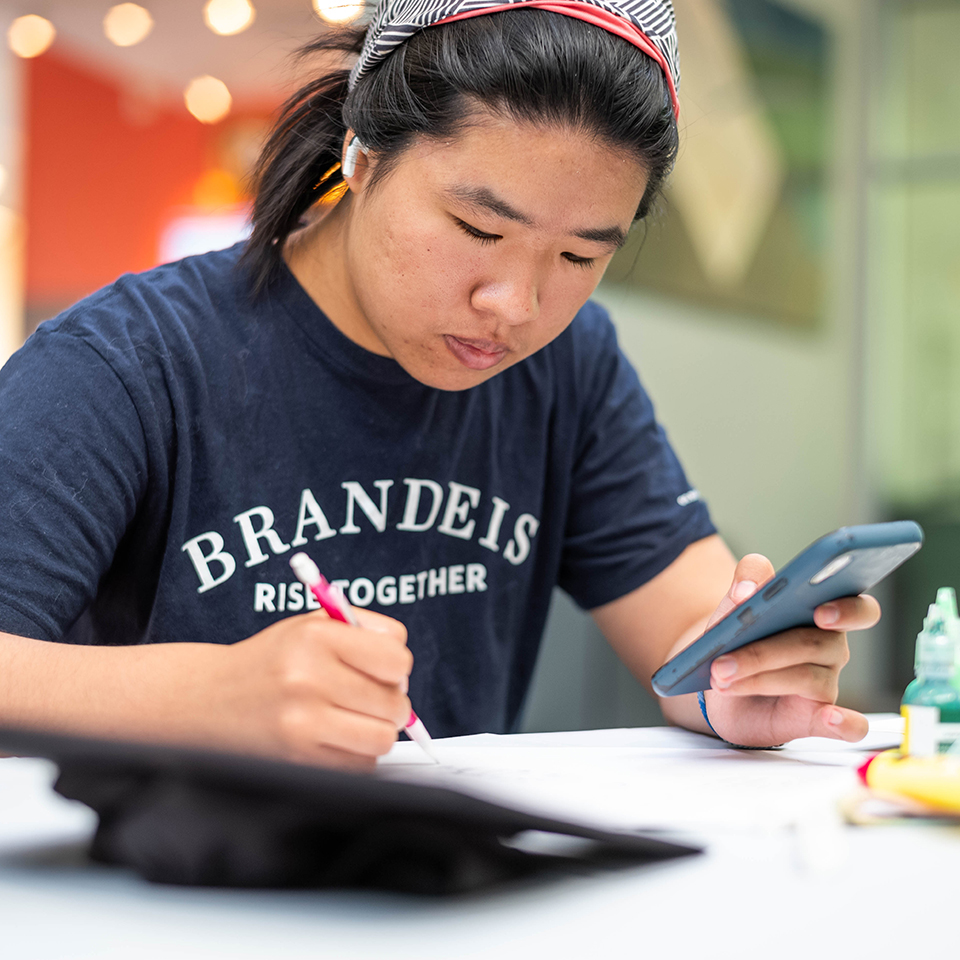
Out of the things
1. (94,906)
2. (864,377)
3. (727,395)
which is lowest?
(94,906)

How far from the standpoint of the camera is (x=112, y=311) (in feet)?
2.99

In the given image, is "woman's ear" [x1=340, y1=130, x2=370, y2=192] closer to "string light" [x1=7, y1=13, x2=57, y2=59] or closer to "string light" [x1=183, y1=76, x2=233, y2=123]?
"string light" [x1=7, y1=13, x2=57, y2=59]

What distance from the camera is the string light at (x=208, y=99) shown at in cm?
423

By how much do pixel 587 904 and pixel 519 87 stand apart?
1.90ft

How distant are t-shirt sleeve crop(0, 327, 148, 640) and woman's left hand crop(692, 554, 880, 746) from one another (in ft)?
1.61

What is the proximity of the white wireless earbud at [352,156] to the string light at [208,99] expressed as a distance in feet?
11.9

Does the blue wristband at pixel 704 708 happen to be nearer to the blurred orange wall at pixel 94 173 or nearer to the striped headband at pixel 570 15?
the striped headband at pixel 570 15

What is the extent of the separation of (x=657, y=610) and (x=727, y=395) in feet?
8.12

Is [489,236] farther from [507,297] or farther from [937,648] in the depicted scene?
[937,648]

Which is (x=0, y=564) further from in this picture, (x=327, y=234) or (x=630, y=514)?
A: (x=630, y=514)

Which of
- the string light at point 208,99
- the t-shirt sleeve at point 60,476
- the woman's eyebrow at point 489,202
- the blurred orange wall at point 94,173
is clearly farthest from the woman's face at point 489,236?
the string light at point 208,99

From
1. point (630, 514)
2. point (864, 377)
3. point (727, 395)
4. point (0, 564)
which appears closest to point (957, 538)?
point (864, 377)

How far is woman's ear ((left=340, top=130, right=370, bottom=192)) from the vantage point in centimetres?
90

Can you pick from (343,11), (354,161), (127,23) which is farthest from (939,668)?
(127,23)
